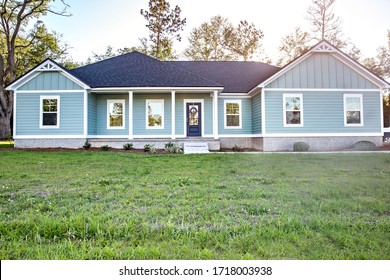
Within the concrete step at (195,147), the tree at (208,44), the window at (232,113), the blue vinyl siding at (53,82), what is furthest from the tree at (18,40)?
the window at (232,113)

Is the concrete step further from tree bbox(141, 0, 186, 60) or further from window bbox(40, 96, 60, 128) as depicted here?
window bbox(40, 96, 60, 128)

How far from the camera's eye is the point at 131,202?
321cm

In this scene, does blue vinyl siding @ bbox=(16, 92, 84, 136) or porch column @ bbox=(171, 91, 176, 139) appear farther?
porch column @ bbox=(171, 91, 176, 139)

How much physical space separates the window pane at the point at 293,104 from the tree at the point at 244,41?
1166cm

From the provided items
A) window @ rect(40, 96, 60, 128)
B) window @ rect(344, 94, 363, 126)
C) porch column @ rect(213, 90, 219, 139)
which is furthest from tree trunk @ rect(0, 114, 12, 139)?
window @ rect(344, 94, 363, 126)

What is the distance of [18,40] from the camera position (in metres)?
20.2

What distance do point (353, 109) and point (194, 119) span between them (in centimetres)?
763

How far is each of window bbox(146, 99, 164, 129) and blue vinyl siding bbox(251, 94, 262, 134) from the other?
184 inches

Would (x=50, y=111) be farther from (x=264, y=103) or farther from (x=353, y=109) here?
(x=353, y=109)

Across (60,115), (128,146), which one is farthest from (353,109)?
(60,115)

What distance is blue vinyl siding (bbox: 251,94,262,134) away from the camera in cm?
1245

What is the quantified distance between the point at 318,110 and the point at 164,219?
37.9 ft

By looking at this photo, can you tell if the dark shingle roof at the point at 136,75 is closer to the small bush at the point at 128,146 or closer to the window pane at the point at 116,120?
the window pane at the point at 116,120
